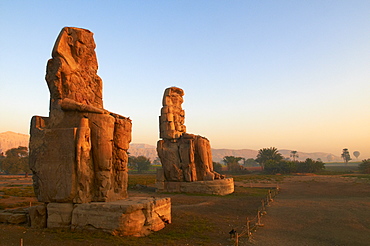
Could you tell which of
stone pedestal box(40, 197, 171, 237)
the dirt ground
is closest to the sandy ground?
the dirt ground

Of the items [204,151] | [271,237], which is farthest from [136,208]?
[204,151]

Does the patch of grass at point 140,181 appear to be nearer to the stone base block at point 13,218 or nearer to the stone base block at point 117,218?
the stone base block at point 13,218

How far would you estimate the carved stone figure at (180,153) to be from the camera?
52.2 feet

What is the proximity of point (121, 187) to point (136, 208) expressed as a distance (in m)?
1.69

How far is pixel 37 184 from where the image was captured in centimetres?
711

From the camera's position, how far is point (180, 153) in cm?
1616

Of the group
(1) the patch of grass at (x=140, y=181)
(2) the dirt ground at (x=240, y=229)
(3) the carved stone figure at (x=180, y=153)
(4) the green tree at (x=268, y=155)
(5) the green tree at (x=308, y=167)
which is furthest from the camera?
(4) the green tree at (x=268, y=155)

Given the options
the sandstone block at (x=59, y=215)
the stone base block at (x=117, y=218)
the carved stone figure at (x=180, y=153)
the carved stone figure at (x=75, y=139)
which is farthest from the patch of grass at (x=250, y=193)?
the sandstone block at (x=59, y=215)

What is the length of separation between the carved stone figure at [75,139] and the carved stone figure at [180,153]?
8.06m

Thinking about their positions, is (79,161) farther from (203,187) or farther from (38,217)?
(203,187)

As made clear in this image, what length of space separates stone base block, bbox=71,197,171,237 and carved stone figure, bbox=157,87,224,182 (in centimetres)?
899

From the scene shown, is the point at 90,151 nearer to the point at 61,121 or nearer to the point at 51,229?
the point at 61,121

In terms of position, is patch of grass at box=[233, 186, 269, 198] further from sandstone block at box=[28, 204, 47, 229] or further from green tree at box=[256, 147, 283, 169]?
green tree at box=[256, 147, 283, 169]

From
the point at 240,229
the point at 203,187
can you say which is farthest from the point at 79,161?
the point at 203,187
